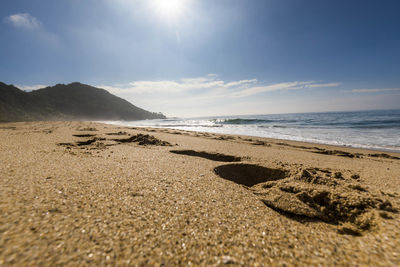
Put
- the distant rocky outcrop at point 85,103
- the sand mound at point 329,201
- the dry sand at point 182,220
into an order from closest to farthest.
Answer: the dry sand at point 182,220 → the sand mound at point 329,201 → the distant rocky outcrop at point 85,103

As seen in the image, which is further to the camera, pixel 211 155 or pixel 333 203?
pixel 211 155

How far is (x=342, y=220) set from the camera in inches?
62.3

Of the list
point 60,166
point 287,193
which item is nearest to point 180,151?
point 60,166

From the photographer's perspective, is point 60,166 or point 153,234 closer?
point 153,234

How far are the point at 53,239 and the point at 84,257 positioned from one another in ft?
0.89

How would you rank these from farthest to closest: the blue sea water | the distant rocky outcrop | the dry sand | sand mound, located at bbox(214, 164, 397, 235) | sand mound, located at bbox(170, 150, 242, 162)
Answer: the distant rocky outcrop, the blue sea water, sand mound, located at bbox(170, 150, 242, 162), sand mound, located at bbox(214, 164, 397, 235), the dry sand

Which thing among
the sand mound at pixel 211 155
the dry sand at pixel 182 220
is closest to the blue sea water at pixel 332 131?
the sand mound at pixel 211 155

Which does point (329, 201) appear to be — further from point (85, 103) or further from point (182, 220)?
Result: point (85, 103)

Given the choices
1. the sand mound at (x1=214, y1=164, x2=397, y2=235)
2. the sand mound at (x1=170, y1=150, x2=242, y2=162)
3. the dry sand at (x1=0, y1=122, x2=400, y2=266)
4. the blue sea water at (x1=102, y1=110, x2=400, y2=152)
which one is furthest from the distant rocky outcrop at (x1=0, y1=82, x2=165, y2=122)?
the sand mound at (x1=214, y1=164, x2=397, y2=235)

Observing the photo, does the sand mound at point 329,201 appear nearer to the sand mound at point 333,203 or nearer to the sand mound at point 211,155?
the sand mound at point 333,203

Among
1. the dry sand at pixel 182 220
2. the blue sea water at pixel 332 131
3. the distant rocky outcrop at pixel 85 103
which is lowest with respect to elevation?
the blue sea water at pixel 332 131

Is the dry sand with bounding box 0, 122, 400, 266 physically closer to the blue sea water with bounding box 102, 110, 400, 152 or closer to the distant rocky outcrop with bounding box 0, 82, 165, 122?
the blue sea water with bounding box 102, 110, 400, 152

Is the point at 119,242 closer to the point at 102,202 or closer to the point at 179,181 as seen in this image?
the point at 102,202

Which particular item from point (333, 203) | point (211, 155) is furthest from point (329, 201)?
point (211, 155)
